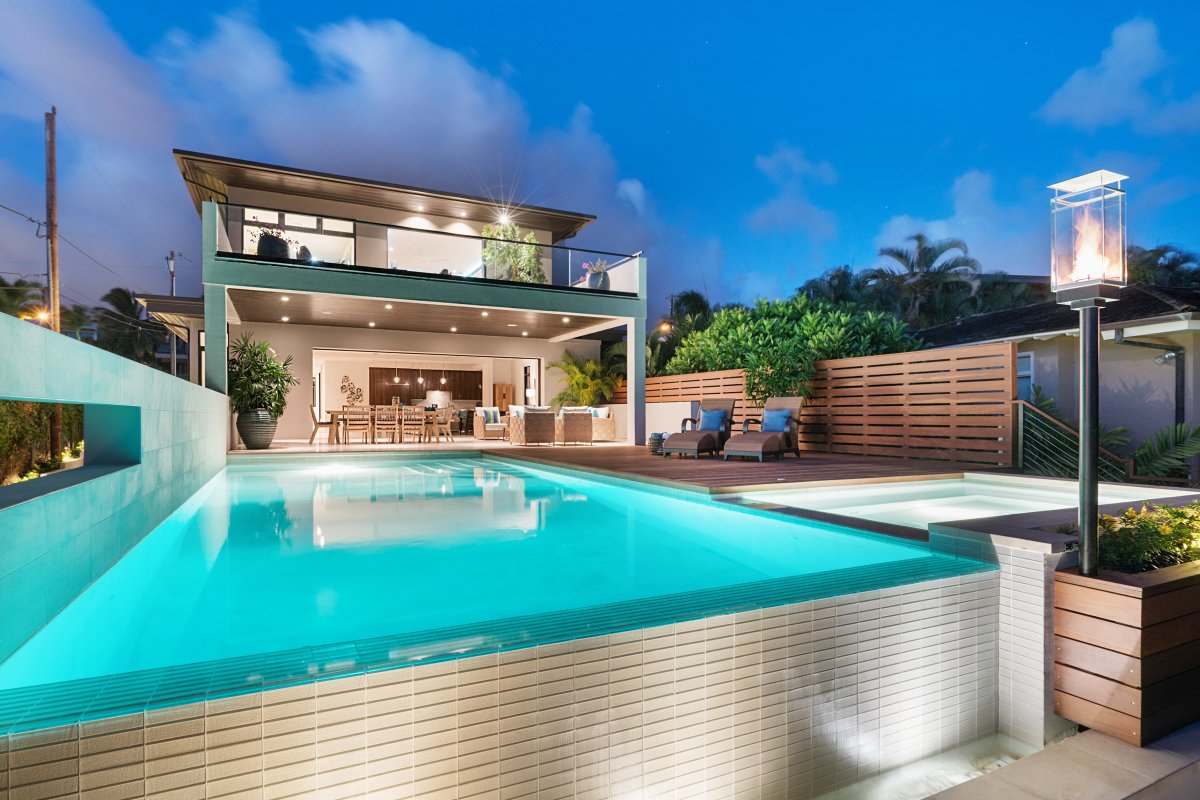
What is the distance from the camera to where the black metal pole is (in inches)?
107

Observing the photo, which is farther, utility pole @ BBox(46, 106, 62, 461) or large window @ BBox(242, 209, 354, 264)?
utility pole @ BBox(46, 106, 62, 461)

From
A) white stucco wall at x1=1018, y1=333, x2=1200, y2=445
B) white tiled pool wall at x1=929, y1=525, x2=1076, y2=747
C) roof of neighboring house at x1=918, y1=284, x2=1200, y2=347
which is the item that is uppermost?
roof of neighboring house at x1=918, y1=284, x2=1200, y2=347

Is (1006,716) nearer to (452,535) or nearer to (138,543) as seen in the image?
(452,535)

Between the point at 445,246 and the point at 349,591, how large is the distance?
9491 millimetres

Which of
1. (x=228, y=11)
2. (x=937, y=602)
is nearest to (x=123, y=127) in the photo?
(x=228, y=11)

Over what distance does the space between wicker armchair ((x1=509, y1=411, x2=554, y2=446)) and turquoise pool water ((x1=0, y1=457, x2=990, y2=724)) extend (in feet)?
19.9

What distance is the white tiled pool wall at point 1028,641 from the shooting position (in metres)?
2.78

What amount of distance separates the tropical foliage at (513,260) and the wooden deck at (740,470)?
13.7ft

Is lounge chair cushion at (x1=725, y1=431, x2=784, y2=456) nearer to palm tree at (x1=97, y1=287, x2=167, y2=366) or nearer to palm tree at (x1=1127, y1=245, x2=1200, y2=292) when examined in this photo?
palm tree at (x1=1127, y1=245, x2=1200, y2=292)

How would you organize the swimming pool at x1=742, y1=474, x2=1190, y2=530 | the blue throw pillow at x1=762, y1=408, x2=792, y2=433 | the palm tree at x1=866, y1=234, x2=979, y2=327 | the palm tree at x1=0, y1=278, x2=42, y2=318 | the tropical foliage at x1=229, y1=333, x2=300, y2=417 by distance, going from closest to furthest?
the swimming pool at x1=742, y1=474, x2=1190, y2=530
the blue throw pillow at x1=762, y1=408, x2=792, y2=433
the tropical foliage at x1=229, y1=333, x2=300, y2=417
the palm tree at x1=866, y1=234, x2=979, y2=327
the palm tree at x1=0, y1=278, x2=42, y2=318

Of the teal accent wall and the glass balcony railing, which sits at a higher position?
the glass balcony railing

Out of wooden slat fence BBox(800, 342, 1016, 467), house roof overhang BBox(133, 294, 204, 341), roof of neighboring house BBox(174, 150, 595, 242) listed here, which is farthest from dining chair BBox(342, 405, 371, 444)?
wooden slat fence BBox(800, 342, 1016, 467)

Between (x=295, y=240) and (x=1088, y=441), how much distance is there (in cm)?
1116

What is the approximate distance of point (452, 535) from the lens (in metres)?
4.62
